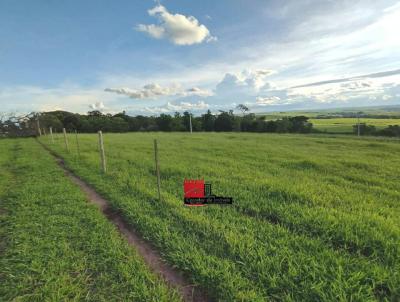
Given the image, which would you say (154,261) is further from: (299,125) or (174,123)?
(174,123)

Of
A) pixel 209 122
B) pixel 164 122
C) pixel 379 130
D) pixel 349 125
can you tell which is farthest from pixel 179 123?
pixel 379 130

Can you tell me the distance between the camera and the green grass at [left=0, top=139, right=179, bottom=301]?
7.91ft

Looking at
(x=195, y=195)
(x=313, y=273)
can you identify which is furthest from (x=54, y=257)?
(x=313, y=273)

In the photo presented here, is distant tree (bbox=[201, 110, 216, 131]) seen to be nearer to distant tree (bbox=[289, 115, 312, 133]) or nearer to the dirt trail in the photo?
distant tree (bbox=[289, 115, 312, 133])

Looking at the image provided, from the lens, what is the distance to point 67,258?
3.00 meters

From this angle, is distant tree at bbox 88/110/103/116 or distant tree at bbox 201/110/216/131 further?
distant tree at bbox 88/110/103/116

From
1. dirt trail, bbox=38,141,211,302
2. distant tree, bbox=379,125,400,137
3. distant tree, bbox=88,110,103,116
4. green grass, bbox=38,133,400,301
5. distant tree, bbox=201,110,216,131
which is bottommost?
distant tree, bbox=379,125,400,137

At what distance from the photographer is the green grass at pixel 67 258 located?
2412 mm

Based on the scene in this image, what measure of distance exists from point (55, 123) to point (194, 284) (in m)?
54.3

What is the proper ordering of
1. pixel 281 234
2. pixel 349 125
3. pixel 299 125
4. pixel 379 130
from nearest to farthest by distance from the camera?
pixel 281 234, pixel 379 130, pixel 349 125, pixel 299 125

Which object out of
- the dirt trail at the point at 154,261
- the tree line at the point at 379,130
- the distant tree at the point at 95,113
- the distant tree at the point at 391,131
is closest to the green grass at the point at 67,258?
the dirt trail at the point at 154,261

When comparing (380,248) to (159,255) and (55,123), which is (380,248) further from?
(55,123)

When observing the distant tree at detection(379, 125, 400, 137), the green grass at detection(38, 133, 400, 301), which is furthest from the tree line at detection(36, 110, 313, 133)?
the green grass at detection(38, 133, 400, 301)

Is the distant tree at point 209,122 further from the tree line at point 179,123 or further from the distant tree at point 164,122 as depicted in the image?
the distant tree at point 164,122
